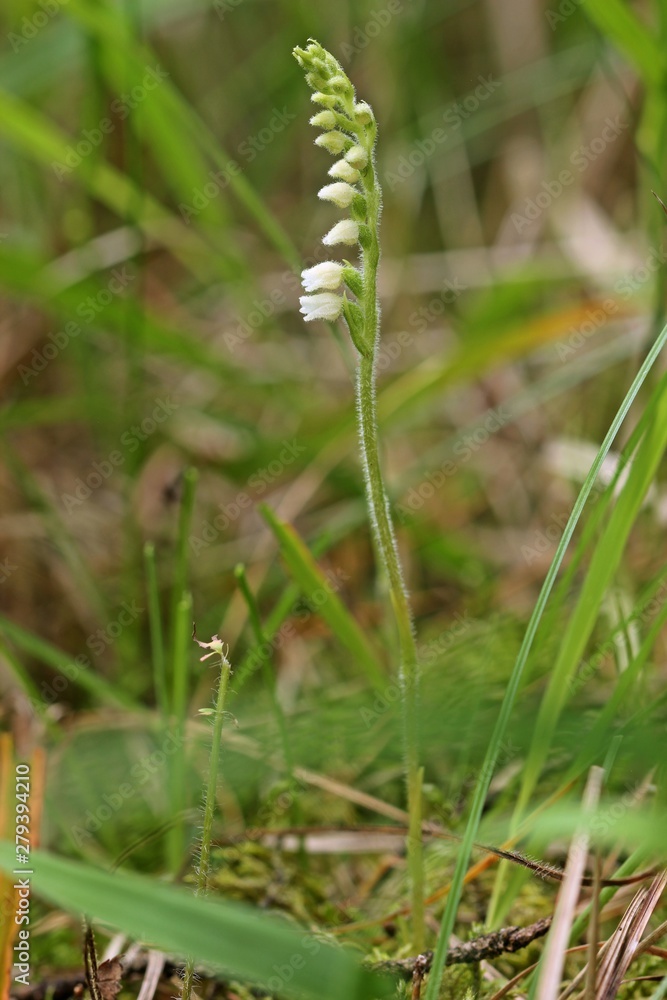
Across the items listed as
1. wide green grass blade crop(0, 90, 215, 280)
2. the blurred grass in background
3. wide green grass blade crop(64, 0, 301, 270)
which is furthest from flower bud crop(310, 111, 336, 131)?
wide green grass blade crop(0, 90, 215, 280)

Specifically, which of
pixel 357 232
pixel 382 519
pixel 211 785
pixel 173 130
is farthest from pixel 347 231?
pixel 173 130

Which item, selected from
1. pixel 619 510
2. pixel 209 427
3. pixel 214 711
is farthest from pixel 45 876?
pixel 209 427

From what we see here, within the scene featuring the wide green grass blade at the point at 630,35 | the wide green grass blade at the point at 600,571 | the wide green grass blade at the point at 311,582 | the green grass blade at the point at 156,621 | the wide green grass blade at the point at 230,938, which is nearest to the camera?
the wide green grass blade at the point at 230,938

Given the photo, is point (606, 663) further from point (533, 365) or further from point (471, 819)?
point (533, 365)

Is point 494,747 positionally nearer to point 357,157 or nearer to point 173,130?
point 357,157

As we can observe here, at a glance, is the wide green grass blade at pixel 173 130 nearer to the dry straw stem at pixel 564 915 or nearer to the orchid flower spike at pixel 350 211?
the orchid flower spike at pixel 350 211

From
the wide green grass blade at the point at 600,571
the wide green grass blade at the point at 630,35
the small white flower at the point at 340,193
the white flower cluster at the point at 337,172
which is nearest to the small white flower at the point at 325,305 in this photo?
the white flower cluster at the point at 337,172
